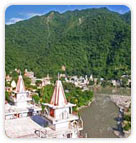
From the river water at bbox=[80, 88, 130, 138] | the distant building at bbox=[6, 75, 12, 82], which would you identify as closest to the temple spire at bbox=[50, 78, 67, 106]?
the river water at bbox=[80, 88, 130, 138]

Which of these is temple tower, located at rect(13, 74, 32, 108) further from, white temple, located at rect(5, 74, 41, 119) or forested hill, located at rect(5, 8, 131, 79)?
forested hill, located at rect(5, 8, 131, 79)

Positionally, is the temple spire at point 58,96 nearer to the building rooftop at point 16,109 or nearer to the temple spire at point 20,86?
the building rooftop at point 16,109

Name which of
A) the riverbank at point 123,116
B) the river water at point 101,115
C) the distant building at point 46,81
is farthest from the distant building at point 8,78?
the riverbank at point 123,116

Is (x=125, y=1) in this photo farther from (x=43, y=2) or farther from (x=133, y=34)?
(x=43, y=2)

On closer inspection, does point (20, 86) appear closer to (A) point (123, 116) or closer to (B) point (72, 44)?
(B) point (72, 44)

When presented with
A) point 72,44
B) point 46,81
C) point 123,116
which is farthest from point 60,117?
point 72,44

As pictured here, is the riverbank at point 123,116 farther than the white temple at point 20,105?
No
